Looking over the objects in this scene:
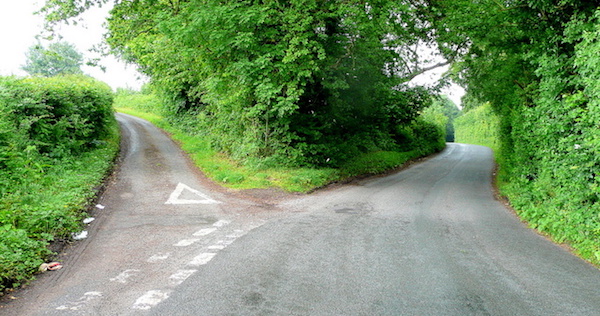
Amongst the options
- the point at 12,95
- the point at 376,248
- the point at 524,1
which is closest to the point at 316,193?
the point at 376,248

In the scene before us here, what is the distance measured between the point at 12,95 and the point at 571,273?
1311cm

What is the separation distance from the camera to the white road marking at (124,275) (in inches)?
193

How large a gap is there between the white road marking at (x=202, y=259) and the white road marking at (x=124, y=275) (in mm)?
732

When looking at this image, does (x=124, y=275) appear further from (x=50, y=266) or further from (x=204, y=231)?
(x=204, y=231)

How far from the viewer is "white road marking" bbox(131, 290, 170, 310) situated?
13.6 ft

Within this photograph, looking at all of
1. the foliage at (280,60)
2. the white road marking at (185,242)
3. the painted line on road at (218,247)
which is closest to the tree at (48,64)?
the foliage at (280,60)

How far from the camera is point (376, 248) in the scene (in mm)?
6434

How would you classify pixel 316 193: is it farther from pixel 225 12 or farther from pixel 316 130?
pixel 225 12

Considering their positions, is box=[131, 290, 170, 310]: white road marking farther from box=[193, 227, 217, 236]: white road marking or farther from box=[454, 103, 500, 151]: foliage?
box=[454, 103, 500, 151]: foliage

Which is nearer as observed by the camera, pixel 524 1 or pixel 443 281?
pixel 443 281

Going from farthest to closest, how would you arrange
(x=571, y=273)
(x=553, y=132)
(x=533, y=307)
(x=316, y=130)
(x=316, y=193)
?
(x=316, y=130) < (x=316, y=193) < (x=553, y=132) < (x=571, y=273) < (x=533, y=307)

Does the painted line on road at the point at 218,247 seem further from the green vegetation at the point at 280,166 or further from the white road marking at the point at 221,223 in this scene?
the green vegetation at the point at 280,166

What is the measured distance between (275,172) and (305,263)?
26.9 ft

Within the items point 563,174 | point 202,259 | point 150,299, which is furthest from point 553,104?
point 150,299
